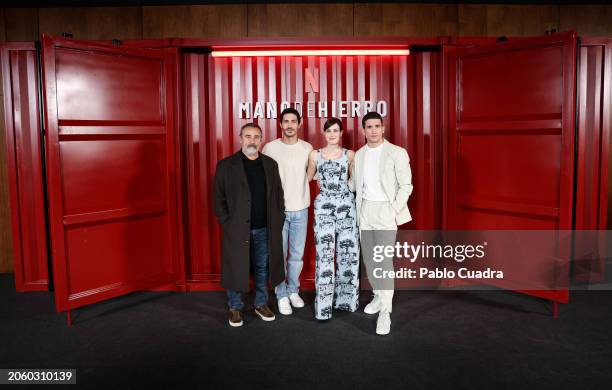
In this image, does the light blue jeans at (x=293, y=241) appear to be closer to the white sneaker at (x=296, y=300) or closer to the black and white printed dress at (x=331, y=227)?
the white sneaker at (x=296, y=300)

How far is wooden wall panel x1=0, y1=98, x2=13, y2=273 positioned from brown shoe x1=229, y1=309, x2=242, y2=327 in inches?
139

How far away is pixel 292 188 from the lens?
13.6 ft

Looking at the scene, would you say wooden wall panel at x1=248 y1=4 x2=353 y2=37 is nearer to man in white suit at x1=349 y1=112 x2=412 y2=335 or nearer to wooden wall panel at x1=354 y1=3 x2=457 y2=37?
wooden wall panel at x1=354 y1=3 x2=457 y2=37

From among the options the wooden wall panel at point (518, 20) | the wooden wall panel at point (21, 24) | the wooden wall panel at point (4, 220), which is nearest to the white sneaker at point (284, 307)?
the wooden wall panel at point (4, 220)

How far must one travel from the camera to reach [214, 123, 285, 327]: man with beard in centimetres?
377

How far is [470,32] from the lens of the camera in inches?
209

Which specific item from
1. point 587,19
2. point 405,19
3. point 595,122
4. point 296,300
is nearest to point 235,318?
point 296,300

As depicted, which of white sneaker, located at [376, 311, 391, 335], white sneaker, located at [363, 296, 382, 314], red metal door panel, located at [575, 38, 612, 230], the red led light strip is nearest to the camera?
white sneaker, located at [376, 311, 391, 335]

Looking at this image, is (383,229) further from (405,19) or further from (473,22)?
(473,22)

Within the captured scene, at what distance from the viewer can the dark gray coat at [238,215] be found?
3.77 meters

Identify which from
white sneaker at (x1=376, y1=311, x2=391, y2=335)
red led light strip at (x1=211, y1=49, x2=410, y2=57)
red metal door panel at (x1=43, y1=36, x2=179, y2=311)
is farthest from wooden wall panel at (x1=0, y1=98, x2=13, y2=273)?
white sneaker at (x1=376, y1=311, x2=391, y2=335)

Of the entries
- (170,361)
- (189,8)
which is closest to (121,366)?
(170,361)

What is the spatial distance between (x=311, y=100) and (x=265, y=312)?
7.64ft

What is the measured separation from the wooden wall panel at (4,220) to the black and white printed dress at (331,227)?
4162 millimetres
